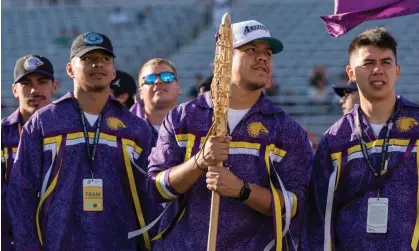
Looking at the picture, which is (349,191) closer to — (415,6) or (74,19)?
(415,6)

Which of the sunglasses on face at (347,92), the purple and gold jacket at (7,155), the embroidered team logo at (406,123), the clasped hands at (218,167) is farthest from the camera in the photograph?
the sunglasses on face at (347,92)

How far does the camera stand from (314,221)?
7.37 metres

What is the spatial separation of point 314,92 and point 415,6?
40.5 ft

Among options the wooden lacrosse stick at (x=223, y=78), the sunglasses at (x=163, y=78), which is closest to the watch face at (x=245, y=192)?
the wooden lacrosse stick at (x=223, y=78)

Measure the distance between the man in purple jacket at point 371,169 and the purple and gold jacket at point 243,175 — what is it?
182 millimetres

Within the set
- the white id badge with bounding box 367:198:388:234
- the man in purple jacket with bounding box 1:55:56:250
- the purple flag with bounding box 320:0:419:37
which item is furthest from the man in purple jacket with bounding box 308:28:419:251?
the man in purple jacket with bounding box 1:55:56:250

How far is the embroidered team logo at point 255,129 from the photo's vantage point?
7.08 metres

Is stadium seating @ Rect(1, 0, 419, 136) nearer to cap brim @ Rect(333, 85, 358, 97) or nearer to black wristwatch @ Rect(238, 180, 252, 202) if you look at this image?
cap brim @ Rect(333, 85, 358, 97)

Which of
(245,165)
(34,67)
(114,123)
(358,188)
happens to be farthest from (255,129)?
(34,67)

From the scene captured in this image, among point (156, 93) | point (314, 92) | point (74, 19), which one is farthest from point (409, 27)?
point (156, 93)

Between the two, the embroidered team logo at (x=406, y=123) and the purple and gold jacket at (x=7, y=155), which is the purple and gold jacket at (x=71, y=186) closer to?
the purple and gold jacket at (x=7, y=155)

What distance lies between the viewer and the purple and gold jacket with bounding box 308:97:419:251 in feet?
23.2

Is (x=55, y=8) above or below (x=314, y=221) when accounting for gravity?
above

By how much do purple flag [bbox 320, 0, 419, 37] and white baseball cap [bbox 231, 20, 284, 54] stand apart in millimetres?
554
